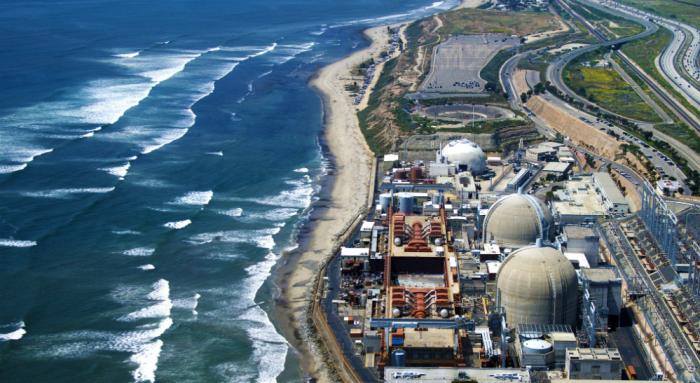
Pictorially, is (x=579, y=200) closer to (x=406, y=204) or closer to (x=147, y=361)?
(x=406, y=204)

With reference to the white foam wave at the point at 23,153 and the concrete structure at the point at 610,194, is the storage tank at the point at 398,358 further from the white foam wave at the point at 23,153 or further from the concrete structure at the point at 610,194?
the white foam wave at the point at 23,153

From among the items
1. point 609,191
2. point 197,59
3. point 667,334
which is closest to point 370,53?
point 197,59

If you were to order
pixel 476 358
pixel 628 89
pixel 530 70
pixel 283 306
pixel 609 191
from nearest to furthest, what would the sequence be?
pixel 476 358
pixel 283 306
pixel 609 191
pixel 628 89
pixel 530 70

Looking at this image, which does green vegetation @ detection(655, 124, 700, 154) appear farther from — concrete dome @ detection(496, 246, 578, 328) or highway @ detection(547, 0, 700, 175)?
concrete dome @ detection(496, 246, 578, 328)

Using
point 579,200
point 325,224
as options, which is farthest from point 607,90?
point 325,224

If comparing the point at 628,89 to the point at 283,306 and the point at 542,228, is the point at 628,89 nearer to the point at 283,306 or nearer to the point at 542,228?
the point at 542,228

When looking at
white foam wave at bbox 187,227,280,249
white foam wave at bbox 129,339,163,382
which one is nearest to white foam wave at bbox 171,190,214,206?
white foam wave at bbox 187,227,280,249
